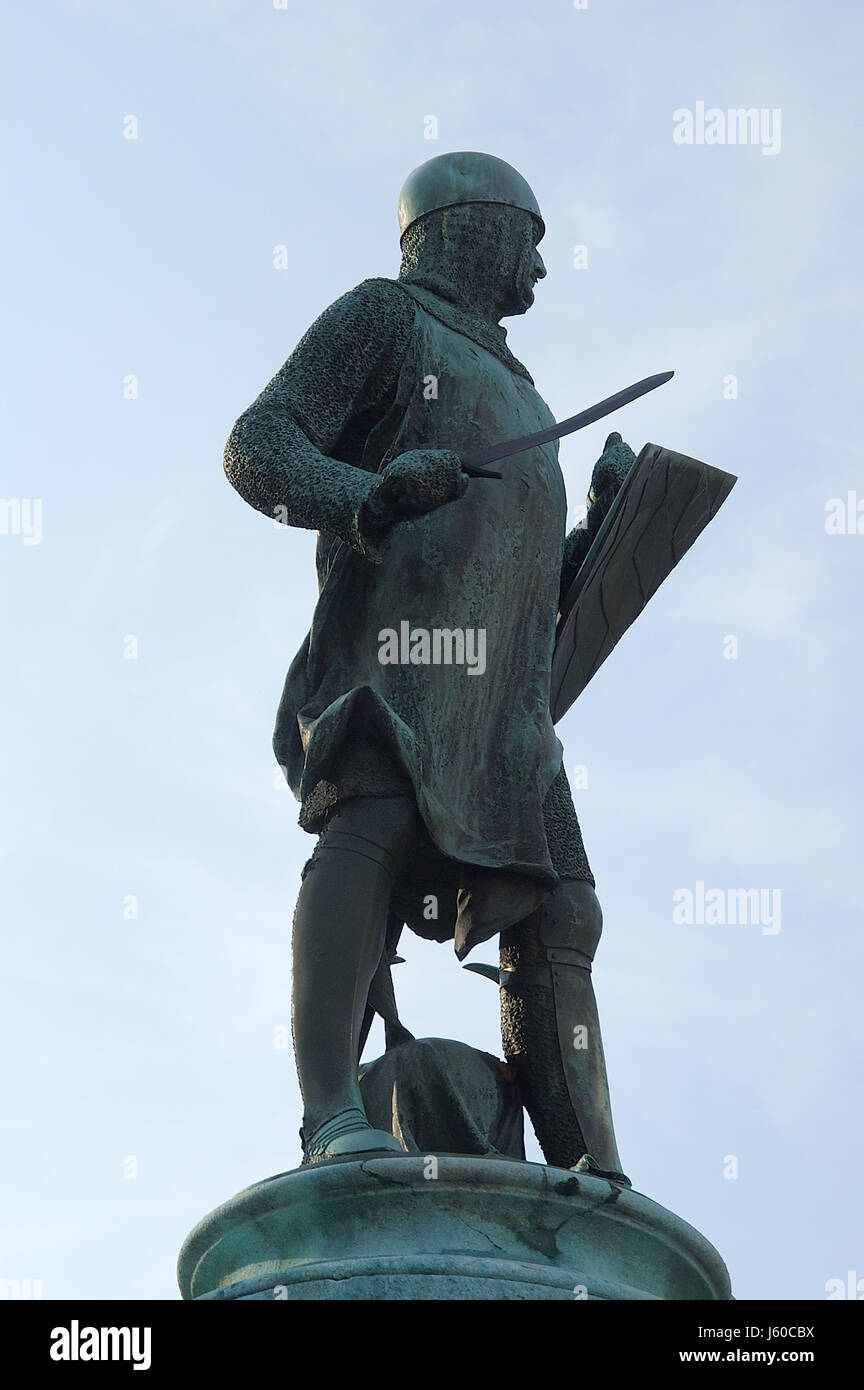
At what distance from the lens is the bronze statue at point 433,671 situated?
23.5 ft

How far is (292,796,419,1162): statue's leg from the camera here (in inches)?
272

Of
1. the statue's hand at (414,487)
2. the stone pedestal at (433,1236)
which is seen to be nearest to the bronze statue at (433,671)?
the statue's hand at (414,487)

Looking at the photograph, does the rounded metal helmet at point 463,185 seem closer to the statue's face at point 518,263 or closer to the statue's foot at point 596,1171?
the statue's face at point 518,263

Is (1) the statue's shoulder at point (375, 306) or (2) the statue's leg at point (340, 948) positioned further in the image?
(1) the statue's shoulder at point (375, 306)

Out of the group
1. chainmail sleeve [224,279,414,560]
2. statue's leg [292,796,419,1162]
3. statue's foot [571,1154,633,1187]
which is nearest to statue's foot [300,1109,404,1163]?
statue's leg [292,796,419,1162]

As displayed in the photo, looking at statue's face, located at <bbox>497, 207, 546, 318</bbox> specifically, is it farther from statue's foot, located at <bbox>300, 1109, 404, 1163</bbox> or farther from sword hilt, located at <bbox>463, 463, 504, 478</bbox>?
statue's foot, located at <bbox>300, 1109, 404, 1163</bbox>

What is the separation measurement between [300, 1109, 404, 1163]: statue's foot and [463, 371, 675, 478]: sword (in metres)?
2.10

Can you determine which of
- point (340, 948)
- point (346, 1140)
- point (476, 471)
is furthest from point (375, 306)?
point (346, 1140)

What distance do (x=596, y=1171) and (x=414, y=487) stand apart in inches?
87.6

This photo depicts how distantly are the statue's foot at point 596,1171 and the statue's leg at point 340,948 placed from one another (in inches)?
26.1
